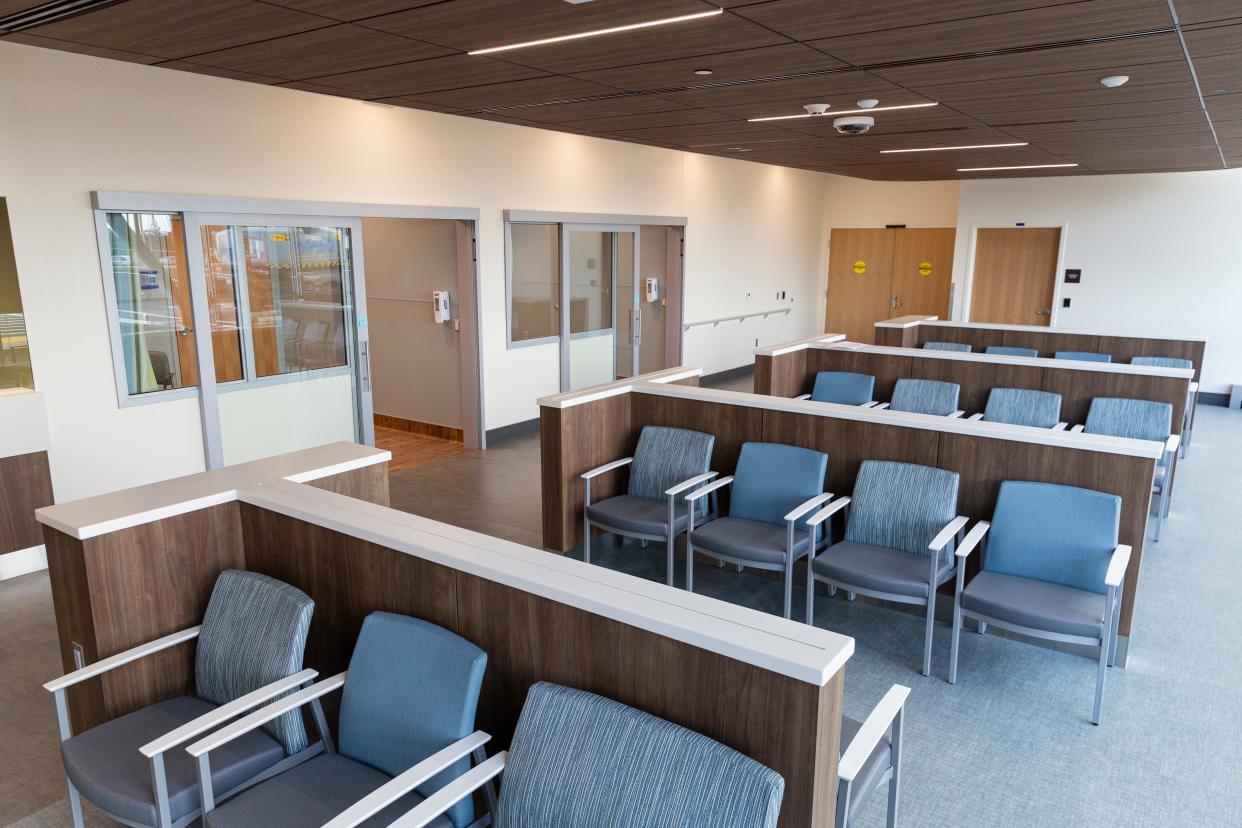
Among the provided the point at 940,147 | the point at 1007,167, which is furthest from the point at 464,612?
the point at 1007,167

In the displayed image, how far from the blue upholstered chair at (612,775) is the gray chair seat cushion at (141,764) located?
64 centimetres

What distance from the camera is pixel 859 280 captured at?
1245cm

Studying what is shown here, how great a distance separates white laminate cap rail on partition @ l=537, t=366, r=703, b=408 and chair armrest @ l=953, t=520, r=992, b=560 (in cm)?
200

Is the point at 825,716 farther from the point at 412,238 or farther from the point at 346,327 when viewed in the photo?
the point at 412,238

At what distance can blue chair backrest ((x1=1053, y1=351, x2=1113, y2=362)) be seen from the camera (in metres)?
7.08

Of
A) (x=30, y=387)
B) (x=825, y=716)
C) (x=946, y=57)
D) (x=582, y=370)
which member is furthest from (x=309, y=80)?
(x=582, y=370)

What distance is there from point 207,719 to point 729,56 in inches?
114

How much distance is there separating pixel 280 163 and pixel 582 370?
3.69 meters

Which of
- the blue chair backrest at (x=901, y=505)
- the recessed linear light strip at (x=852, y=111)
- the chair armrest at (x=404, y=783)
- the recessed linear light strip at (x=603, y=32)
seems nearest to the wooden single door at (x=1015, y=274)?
the recessed linear light strip at (x=852, y=111)

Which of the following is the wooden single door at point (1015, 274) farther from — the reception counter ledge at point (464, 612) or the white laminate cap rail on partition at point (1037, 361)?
the reception counter ledge at point (464, 612)

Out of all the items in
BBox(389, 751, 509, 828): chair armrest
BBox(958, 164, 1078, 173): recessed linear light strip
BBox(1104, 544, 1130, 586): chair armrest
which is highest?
BBox(958, 164, 1078, 173): recessed linear light strip

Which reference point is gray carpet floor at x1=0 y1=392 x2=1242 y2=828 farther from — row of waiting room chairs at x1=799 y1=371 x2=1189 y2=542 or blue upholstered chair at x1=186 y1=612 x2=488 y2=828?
blue upholstered chair at x1=186 y1=612 x2=488 y2=828

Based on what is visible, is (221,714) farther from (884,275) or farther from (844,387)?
(884,275)

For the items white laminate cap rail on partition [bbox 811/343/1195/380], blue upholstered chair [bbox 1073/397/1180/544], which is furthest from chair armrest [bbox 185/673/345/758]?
white laminate cap rail on partition [bbox 811/343/1195/380]
